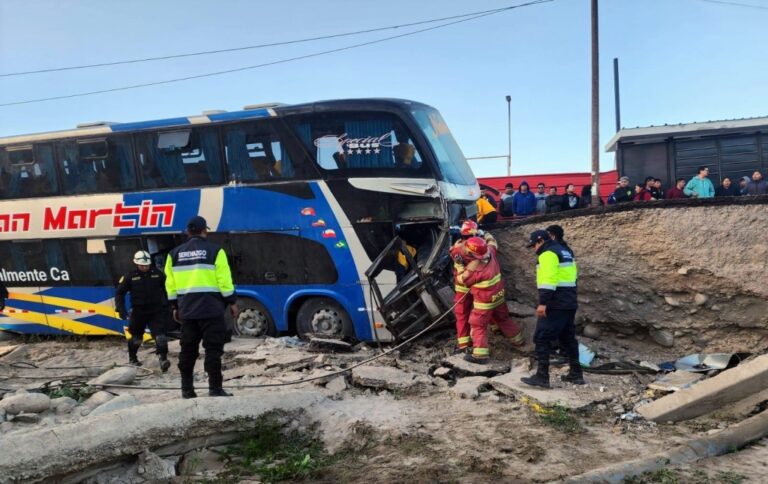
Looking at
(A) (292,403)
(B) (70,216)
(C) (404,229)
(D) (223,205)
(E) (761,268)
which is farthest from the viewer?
(B) (70,216)

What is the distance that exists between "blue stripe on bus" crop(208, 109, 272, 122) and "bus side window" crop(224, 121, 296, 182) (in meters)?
Result: 0.11

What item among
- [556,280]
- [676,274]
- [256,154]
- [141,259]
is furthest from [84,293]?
[676,274]

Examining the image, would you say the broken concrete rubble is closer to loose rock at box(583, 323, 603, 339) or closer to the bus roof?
loose rock at box(583, 323, 603, 339)

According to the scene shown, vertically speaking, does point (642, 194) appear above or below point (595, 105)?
below

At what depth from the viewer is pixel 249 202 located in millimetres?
8148

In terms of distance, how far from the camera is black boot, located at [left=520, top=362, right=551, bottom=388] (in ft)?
18.9

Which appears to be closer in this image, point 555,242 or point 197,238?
point 197,238

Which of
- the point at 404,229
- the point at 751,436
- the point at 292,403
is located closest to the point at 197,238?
the point at 292,403

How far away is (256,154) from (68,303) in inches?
161

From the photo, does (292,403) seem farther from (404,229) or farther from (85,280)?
(85,280)

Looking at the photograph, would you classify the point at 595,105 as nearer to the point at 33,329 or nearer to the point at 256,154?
the point at 256,154

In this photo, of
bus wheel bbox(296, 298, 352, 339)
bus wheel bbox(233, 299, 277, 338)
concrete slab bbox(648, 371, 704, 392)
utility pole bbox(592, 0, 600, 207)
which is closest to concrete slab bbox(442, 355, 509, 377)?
concrete slab bbox(648, 371, 704, 392)

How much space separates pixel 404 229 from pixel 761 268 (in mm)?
4078

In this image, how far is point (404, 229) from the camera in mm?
7691
